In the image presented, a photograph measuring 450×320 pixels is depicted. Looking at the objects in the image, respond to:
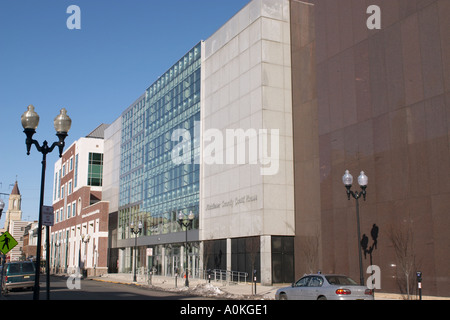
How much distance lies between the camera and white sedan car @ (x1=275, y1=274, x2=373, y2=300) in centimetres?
1769

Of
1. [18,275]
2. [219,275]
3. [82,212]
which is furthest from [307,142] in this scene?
[82,212]

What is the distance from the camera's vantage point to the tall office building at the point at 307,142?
27.0m

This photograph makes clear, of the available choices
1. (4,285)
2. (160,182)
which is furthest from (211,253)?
(4,285)

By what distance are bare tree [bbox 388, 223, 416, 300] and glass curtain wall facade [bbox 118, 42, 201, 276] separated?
24073 millimetres

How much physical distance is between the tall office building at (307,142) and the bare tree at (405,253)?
11 centimetres

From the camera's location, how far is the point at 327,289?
1819cm

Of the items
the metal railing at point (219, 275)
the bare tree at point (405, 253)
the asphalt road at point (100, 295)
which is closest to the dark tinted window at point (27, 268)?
the asphalt road at point (100, 295)

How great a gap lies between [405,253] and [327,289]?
10.7 metres

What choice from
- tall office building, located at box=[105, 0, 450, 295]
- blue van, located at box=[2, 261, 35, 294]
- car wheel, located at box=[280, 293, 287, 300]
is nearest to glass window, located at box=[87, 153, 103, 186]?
tall office building, located at box=[105, 0, 450, 295]

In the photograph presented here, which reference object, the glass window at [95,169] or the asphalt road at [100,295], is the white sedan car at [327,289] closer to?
the asphalt road at [100,295]

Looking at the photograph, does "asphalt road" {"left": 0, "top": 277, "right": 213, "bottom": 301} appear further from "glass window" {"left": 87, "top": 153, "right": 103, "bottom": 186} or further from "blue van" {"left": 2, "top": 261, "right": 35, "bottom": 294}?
"glass window" {"left": 87, "top": 153, "right": 103, "bottom": 186}

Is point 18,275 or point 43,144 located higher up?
point 43,144

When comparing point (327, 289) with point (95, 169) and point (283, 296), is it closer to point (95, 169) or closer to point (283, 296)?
point (283, 296)
